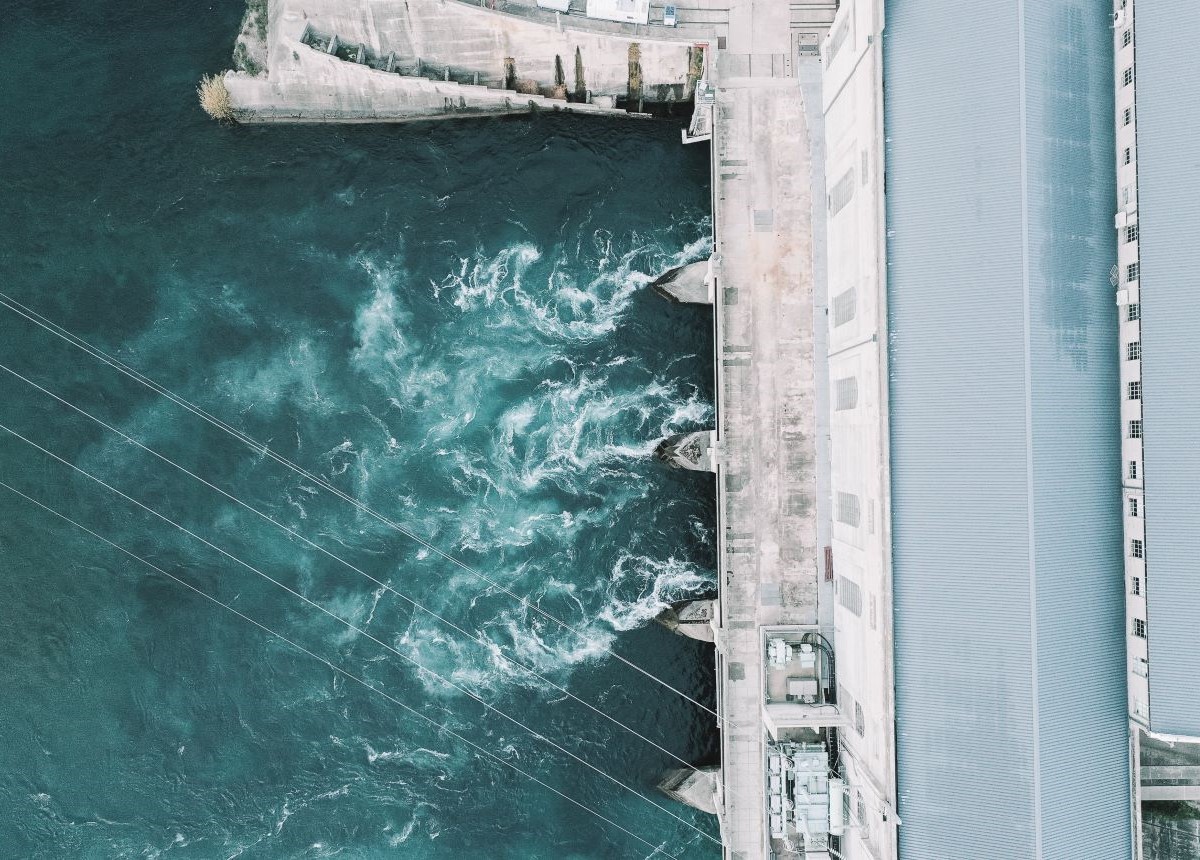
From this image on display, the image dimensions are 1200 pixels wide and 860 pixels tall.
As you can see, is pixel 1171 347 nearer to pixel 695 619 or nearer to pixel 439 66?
pixel 695 619

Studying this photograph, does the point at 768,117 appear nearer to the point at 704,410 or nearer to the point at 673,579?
the point at 704,410

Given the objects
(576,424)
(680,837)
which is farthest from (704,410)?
(680,837)

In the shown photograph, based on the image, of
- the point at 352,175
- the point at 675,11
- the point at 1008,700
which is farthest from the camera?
the point at 352,175

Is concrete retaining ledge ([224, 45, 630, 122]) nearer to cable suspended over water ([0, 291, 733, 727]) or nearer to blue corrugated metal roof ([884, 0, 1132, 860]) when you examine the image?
cable suspended over water ([0, 291, 733, 727])

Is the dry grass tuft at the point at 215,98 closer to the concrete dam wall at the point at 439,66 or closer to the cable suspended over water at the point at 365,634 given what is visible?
the concrete dam wall at the point at 439,66

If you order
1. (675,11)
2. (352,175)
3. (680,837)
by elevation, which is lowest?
(680,837)

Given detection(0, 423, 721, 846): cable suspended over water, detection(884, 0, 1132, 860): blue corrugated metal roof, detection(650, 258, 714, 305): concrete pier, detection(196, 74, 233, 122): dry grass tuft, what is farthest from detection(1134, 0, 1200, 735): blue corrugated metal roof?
detection(196, 74, 233, 122): dry grass tuft
